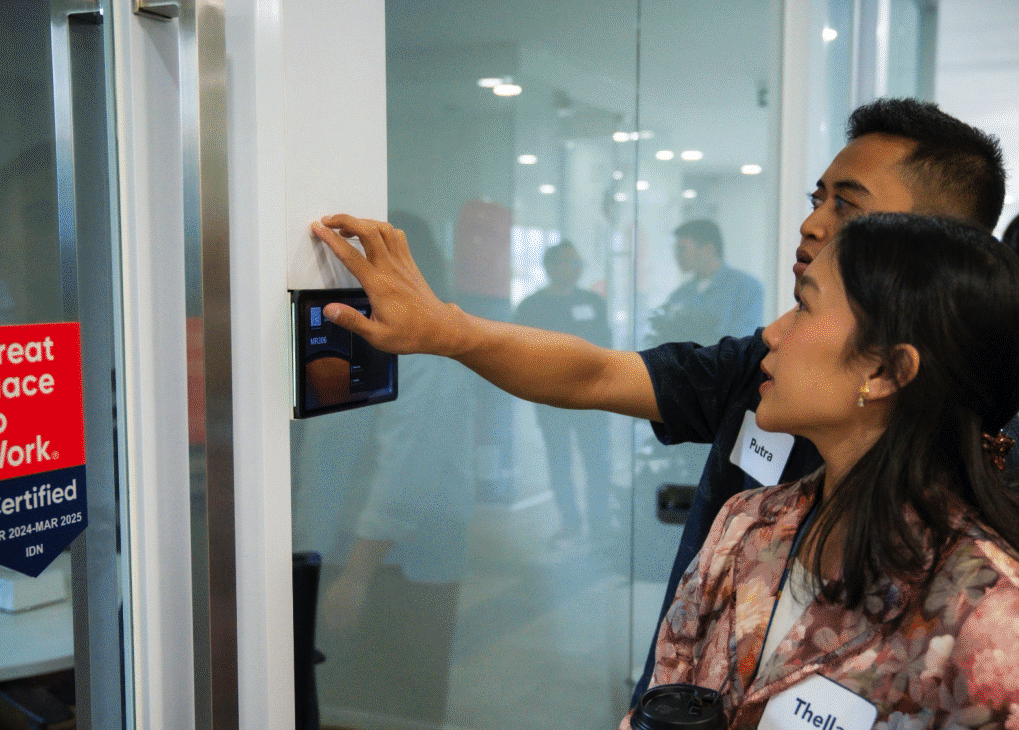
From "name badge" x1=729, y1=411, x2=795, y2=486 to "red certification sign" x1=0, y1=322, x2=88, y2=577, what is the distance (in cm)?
103

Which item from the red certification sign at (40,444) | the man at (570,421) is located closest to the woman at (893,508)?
the red certification sign at (40,444)

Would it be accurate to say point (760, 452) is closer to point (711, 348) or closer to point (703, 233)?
point (711, 348)

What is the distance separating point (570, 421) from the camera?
7.07ft

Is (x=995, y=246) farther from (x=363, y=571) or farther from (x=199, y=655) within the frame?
(x=363, y=571)

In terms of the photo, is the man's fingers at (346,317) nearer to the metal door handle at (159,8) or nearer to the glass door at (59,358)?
the glass door at (59,358)

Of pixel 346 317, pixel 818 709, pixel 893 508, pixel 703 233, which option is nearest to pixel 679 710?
pixel 818 709

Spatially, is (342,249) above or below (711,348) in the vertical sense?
above

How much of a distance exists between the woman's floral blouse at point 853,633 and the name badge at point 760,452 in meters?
0.18

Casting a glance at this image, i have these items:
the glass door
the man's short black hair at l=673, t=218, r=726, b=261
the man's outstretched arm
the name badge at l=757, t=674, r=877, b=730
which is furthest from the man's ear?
the man's short black hair at l=673, t=218, r=726, b=261

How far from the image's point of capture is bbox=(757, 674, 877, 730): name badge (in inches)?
38.8

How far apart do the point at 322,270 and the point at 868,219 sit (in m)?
0.71

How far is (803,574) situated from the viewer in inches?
44.6

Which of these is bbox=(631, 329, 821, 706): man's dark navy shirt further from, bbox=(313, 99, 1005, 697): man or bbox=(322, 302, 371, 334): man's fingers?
bbox=(322, 302, 371, 334): man's fingers

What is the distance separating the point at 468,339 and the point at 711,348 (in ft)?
1.68
